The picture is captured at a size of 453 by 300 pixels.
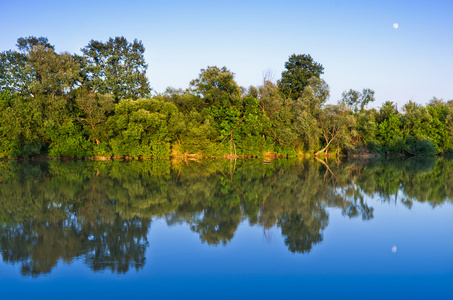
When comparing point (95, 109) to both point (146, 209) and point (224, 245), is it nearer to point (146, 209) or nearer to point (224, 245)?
point (146, 209)

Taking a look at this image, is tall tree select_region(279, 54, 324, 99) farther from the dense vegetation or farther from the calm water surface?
the calm water surface

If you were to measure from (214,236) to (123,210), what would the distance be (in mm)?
3796

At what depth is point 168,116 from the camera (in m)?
38.2

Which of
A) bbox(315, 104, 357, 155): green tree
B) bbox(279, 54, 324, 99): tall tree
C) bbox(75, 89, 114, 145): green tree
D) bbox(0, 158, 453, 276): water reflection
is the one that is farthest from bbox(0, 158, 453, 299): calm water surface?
bbox(279, 54, 324, 99): tall tree

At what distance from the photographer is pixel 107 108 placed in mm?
36469

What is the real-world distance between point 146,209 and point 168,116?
2851 centimetres

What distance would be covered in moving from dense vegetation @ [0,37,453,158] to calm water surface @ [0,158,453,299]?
24193 millimetres

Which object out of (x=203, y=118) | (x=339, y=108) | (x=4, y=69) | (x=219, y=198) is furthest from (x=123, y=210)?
(x=339, y=108)

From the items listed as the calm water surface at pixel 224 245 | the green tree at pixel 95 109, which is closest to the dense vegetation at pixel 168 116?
the green tree at pixel 95 109

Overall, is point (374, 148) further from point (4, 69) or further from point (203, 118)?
point (4, 69)

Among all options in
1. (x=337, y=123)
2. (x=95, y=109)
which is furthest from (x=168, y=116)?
(x=337, y=123)

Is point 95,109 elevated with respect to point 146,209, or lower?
elevated

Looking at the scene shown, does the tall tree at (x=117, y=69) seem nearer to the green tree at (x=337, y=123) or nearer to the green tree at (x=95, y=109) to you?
the green tree at (x=95, y=109)

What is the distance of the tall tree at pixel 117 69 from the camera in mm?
41156
